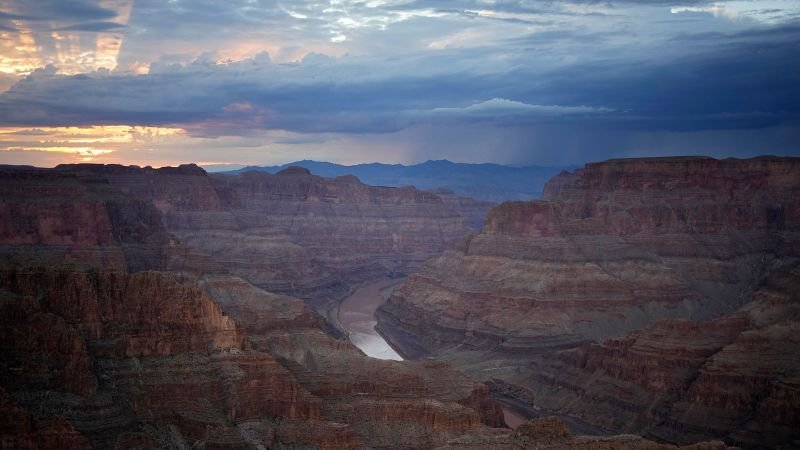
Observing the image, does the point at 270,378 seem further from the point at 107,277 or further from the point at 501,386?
the point at 501,386

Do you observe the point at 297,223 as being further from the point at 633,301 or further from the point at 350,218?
the point at 633,301

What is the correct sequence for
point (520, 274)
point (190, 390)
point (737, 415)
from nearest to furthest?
point (190, 390) → point (737, 415) → point (520, 274)

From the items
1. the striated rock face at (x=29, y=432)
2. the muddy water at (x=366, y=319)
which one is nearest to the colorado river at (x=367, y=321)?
the muddy water at (x=366, y=319)

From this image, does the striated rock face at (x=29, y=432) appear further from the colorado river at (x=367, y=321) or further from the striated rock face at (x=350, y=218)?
the striated rock face at (x=350, y=218)

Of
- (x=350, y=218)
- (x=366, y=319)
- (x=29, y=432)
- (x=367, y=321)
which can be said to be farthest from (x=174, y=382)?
(x=350, y=218)

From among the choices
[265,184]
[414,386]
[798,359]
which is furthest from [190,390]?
[265,184]

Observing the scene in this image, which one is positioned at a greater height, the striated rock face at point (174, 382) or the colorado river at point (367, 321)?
the striated rock face at point (174, 382)
